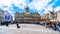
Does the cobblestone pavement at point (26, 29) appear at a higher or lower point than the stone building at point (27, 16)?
lower

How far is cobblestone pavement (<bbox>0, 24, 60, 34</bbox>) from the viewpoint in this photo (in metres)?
2.19

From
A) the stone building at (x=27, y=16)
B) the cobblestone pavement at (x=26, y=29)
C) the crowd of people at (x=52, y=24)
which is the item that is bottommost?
the cobblestone pavement at (x=26, y=29)

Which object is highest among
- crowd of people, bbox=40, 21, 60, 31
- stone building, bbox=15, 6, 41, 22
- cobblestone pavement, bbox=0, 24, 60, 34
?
stone building, bbox=15, 6, 41, 22

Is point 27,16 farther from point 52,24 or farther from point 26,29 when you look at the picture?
point 52,24

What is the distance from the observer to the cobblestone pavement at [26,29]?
2.19 meters

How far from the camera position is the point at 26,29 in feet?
7.40

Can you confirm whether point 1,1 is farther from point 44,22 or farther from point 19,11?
point 44,22

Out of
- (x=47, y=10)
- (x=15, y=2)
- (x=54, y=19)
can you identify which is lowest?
(x=54, y=19)

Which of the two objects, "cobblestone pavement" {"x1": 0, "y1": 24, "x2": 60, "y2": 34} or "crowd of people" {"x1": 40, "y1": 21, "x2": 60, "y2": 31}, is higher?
"crowd of people" {"x1": 40, "y1": 21, "x2": 60, "y2": 31}

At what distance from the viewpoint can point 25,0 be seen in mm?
2273

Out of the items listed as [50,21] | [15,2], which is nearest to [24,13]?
[15,2]

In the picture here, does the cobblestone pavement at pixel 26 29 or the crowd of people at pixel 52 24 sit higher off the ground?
the crowd of people at pixel 52 24

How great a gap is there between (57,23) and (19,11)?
635 mm

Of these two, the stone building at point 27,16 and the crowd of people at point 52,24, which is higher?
the stone building at point 27,16
